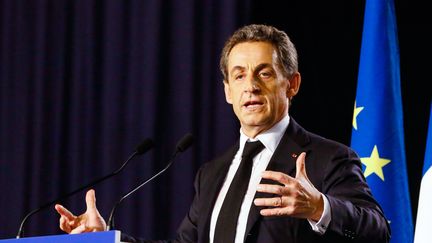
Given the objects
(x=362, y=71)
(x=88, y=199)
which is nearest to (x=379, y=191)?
(x=362, y=71)

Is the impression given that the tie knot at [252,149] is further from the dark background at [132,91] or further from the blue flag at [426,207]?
the dark background at [132,91]

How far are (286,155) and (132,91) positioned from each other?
6.68 ft

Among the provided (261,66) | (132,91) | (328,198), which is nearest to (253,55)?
(261,66)

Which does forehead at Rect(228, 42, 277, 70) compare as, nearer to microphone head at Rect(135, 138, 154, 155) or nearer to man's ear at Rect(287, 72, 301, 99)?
man's ear at Rect(287, 72, 301, 99)

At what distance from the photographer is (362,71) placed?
3.76 m

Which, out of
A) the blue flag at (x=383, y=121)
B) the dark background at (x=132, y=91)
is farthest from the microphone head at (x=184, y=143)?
the dark background at (x=132, y=91)

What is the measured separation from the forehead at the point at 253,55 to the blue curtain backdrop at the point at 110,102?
5.07 ft

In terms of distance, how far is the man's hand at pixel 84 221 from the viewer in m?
2.62

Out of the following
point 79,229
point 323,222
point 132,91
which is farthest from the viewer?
point 132,91

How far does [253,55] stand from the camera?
114 inches

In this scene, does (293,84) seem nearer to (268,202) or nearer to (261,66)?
(261,66)

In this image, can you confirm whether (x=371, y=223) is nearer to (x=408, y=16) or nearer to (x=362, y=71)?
(x=362, y=71)

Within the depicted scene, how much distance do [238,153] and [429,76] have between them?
147 cm

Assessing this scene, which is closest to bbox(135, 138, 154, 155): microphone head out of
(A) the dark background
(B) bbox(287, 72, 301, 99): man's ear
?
(B) bbox(287, 72, 301, 99): man's ear
